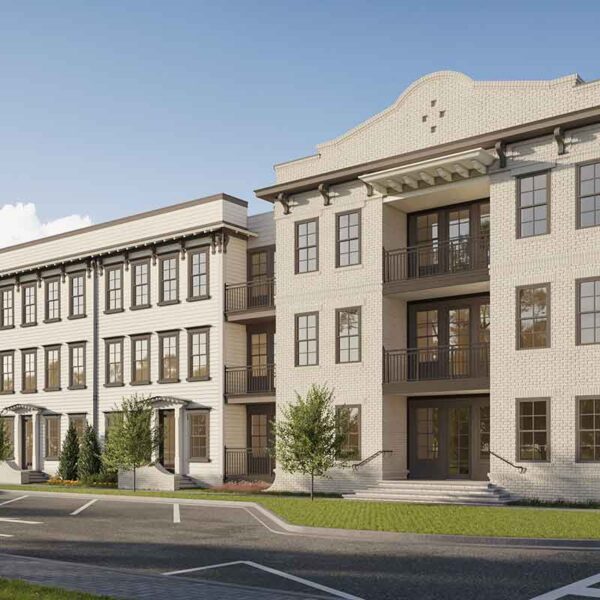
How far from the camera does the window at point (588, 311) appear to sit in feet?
75.6

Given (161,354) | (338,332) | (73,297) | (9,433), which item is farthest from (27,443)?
(338,332)

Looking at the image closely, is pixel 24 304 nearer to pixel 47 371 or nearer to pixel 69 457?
pixel 47 371

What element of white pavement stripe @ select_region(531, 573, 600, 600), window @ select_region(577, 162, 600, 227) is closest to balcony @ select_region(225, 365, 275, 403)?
window @ select_region(577, 162, 600, 227)

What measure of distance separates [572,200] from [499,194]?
2.21 meters

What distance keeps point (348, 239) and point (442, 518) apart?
12535 mm

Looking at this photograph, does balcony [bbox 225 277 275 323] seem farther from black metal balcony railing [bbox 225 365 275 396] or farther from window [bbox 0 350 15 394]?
window [bbox 0 350 15 394]

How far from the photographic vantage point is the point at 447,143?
2578cm

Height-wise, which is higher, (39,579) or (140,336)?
(140,336)

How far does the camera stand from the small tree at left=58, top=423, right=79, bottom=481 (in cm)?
3712

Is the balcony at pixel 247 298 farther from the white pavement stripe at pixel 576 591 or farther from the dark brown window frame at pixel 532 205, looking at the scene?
the white pavement stripe at pixel 576 591

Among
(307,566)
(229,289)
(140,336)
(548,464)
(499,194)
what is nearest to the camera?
(307,566)

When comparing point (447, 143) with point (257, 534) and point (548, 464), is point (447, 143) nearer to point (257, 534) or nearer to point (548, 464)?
point (548, 464)

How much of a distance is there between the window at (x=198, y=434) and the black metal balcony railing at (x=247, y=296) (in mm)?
4360

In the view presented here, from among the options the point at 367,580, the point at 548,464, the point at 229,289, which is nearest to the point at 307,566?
the point at 367,580
